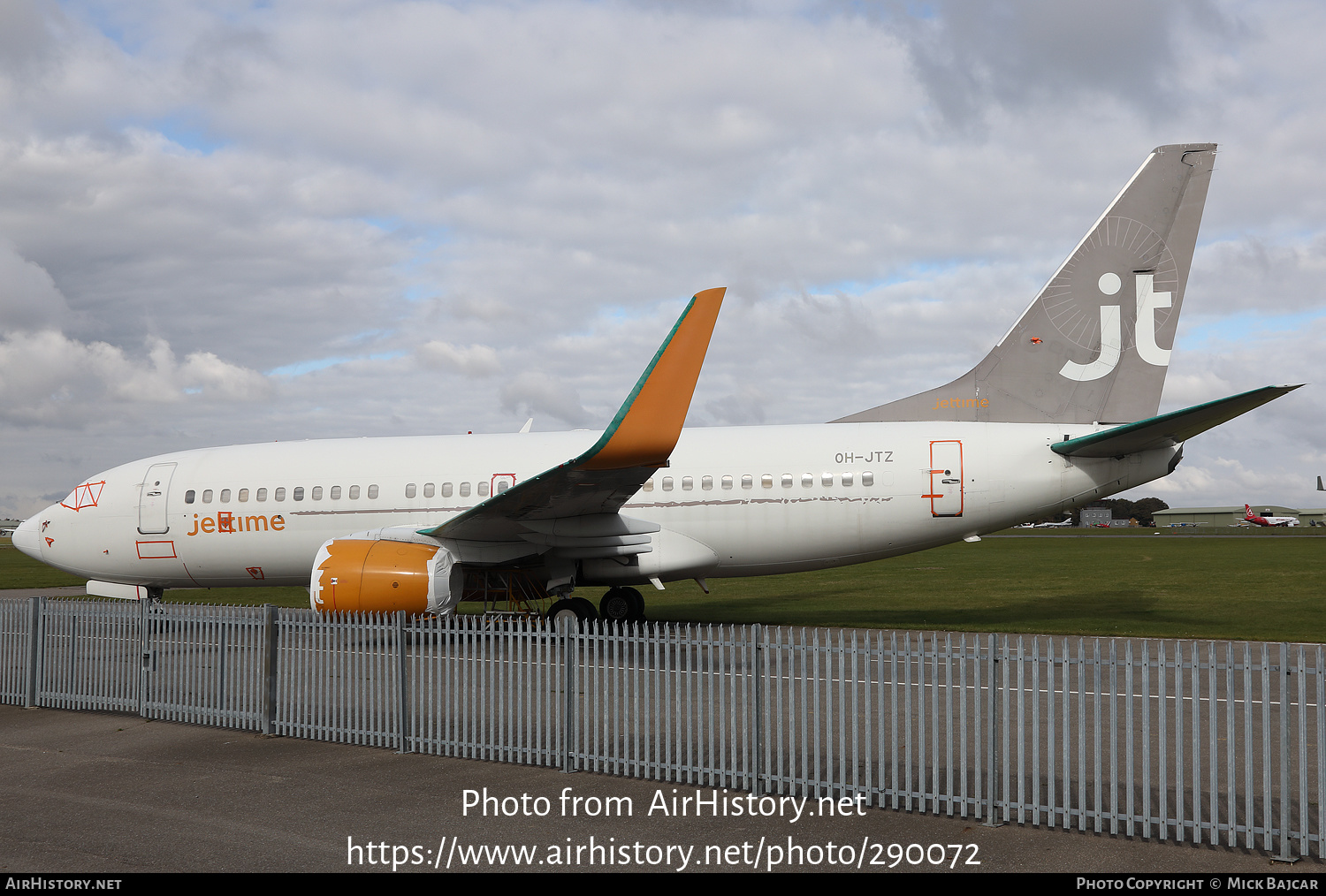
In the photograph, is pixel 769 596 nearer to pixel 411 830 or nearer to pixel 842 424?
pixel 842 424

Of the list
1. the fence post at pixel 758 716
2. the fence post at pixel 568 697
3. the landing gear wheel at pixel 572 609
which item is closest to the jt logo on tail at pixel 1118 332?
the landing gear wheel at pixel 572 609

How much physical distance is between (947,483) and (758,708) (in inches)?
389

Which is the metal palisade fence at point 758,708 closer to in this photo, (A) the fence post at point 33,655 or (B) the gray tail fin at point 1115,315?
(A) the fence post at point 33,655

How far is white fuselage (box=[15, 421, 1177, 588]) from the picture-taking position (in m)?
16.9

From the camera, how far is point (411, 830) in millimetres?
7082

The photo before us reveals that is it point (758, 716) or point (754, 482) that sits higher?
point (754, 482)

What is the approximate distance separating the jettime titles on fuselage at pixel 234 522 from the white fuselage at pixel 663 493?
2 centimetres

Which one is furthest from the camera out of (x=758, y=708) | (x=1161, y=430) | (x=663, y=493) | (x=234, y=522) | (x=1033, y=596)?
(x=1033, y=596)

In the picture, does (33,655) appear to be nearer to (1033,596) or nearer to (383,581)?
(383,581)

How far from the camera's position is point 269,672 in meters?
10.8

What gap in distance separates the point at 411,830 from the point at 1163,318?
51.8 ft

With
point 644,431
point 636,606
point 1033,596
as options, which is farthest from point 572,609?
point 1033,596

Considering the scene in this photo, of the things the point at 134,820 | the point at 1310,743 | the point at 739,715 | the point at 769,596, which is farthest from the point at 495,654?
the point at 769,596

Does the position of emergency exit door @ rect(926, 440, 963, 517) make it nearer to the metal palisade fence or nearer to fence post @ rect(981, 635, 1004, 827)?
the metal palisade fence
